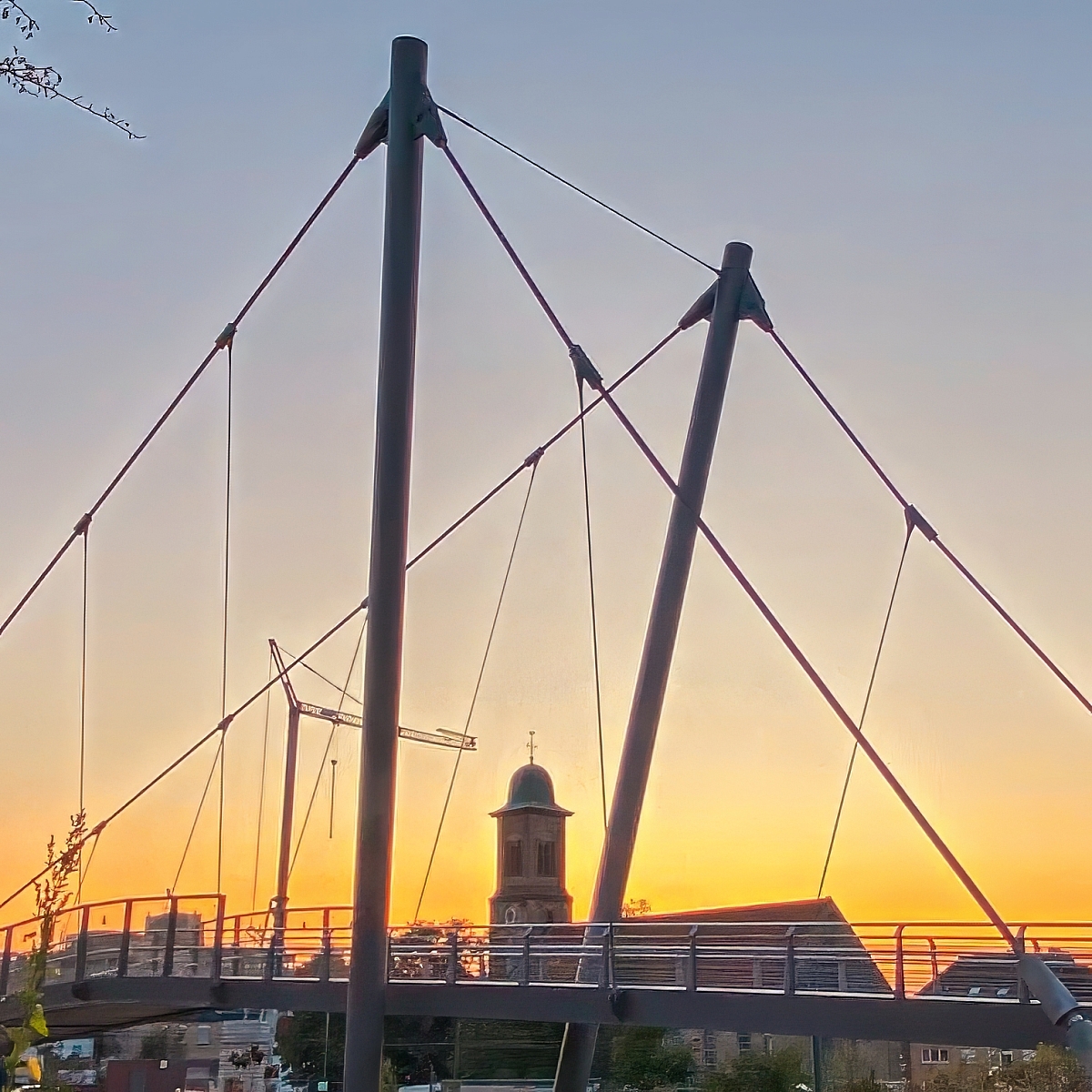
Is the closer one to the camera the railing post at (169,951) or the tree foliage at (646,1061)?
the railing post at (169,951)

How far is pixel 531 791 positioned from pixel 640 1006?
223ft

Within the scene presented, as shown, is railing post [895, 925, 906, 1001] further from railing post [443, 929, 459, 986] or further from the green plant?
the green plant

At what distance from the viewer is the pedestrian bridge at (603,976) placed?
16469 mm

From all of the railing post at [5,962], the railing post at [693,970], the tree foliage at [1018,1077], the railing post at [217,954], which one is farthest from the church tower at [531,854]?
the railing post at [693,970]

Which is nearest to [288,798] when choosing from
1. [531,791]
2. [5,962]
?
[5,962]

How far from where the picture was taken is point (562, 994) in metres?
19.1

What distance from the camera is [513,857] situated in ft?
262

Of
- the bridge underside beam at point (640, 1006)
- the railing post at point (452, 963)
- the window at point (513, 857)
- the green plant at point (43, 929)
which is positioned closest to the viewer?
the green plant at point (43, 929)

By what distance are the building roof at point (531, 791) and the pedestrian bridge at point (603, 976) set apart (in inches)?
2315

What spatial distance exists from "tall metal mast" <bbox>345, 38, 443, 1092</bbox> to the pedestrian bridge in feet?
3.73

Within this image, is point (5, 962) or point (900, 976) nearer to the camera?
point (900, 976)

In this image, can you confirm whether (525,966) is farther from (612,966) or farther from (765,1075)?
(765,1075)

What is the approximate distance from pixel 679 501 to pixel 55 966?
1234 cm

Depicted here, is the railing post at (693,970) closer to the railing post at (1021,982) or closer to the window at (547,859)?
the railing post at (1021,982)
